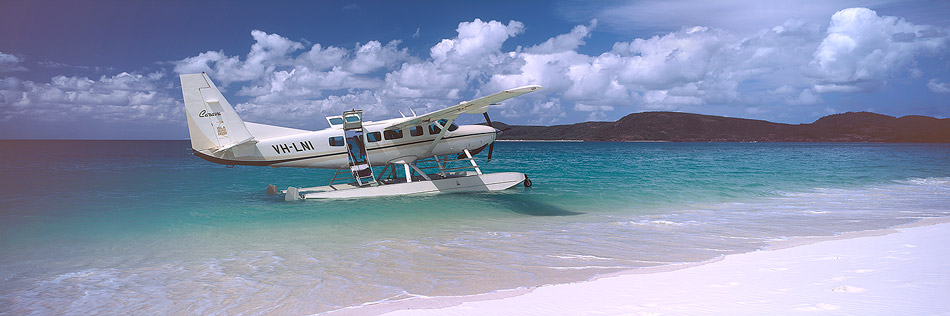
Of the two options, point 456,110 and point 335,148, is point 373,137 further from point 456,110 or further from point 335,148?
point 456,110

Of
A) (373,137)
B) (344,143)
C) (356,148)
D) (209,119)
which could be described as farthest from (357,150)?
(209,119)

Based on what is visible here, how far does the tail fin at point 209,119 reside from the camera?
13.1m

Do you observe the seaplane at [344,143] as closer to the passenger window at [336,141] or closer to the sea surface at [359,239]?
the passenger window at [336,141]

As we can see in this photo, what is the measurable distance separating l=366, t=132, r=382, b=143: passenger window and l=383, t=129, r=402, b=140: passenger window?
0.20 meters

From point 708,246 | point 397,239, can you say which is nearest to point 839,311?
point 708,246

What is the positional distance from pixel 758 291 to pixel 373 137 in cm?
1165

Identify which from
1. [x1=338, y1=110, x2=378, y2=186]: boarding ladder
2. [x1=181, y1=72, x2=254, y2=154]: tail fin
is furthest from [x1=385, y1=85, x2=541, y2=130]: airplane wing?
[x1=181, y1=72, x2=254, y2=154]: tail fin

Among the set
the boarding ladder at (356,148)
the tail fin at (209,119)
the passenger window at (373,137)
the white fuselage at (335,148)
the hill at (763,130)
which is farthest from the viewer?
the hill at (763,130)

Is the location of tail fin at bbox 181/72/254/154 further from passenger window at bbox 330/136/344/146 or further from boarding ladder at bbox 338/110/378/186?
boarding ladder at bbox 338/110/378/186

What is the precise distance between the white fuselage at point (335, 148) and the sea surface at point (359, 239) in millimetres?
1317

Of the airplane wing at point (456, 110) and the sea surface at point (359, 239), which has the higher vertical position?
the airplane wing at point (456, 110)

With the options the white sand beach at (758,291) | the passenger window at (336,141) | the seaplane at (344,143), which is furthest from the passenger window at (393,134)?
the white sand beach at (758,291)

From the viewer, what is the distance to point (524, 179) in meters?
15.6

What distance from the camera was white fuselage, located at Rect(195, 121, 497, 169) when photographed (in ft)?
44.1
